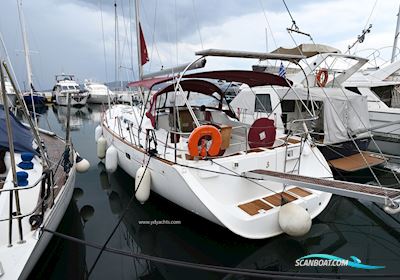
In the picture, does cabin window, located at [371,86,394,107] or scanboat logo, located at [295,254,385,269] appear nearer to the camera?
scanboat logo, located at [295,254,385,269]

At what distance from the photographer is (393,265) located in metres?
3.74

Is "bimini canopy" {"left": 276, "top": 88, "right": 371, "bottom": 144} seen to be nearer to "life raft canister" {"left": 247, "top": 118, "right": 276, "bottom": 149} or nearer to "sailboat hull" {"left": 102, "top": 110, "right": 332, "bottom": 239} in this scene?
"life raft canister" {"left": 247, "top": 118, "right": 276, "bottom": 149}

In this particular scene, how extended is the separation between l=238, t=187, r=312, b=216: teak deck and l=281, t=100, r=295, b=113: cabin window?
16.6 feet

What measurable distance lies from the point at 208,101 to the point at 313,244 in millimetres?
6668

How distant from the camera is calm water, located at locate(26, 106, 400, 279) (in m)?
3.69

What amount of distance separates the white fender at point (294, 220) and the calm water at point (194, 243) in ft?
1.61

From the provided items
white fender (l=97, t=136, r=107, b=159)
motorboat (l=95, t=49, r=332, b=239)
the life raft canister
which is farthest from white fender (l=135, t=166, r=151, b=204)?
white fender (l=97, t=136, r=107, b=159)

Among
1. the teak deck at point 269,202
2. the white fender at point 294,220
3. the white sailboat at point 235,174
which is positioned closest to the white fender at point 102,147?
the white sailboat at point 235,174

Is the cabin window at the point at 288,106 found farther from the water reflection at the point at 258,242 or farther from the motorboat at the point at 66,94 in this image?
the motorboat at the point at 66,94

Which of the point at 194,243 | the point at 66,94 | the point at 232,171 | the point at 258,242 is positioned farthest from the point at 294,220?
the point at 66,94

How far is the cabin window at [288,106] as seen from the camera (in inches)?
355

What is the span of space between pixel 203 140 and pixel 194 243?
171 centimetres

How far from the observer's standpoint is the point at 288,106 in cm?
912

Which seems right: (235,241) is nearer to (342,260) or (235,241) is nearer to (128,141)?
(342,260)
